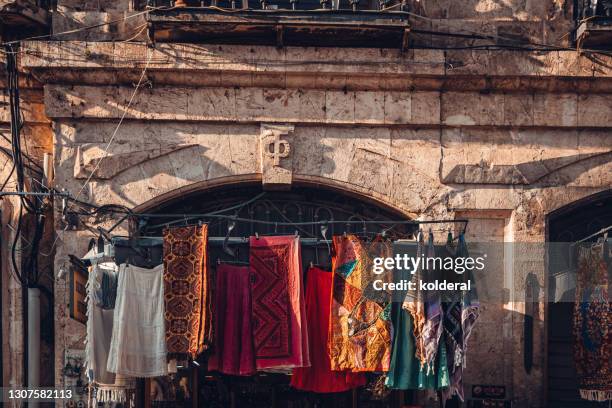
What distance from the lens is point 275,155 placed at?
12.2m

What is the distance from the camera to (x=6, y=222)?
12.3 meters

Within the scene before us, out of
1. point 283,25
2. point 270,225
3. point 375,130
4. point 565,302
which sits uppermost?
point 283,25

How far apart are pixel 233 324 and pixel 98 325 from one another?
1189mm

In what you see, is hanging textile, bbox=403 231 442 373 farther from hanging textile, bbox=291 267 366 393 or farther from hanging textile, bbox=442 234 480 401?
hanging textile, bbox=291 267 366 393

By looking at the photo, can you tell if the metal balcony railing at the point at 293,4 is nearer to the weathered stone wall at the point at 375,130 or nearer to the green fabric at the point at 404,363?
the weathered stone wall at the point at 375,130

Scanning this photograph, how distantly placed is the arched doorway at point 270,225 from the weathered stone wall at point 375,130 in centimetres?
31

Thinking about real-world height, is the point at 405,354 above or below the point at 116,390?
above

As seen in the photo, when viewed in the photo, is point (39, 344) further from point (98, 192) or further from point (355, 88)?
point (355, 88)

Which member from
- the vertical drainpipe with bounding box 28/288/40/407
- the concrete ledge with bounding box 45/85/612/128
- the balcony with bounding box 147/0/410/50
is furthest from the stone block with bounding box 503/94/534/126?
the vertical drainpipe with bounding box 28/288/40/407

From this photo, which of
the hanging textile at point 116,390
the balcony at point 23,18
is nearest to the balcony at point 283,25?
the balcony at point 23,18

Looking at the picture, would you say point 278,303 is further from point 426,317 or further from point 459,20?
point 459,20

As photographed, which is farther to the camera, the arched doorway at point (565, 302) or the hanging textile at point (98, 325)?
Answer: the arched doorway at point (565, 302)

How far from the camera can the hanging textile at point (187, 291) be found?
1100cm

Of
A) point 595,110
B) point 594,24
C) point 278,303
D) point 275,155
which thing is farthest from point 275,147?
point 594,24
